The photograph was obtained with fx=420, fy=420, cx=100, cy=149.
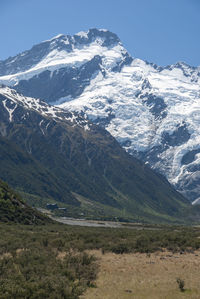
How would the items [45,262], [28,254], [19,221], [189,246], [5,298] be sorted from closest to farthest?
[5,298] < [45,262] < [28,254] < [189,246] < [19,221]

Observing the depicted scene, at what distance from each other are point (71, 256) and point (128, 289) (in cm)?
1102

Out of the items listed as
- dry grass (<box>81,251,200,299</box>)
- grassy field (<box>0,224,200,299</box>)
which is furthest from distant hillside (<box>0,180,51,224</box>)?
dry grass (<box>81,251,200,299</box>)

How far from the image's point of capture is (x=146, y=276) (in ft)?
132

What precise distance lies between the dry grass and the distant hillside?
62.1 meters

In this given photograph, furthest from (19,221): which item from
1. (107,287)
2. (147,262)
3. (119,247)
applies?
(107,287)

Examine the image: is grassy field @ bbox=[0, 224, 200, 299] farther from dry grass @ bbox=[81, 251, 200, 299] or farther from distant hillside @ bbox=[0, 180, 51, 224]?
distant hillside @ bbox=[0, 180, 51, 224]

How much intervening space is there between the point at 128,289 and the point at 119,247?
15.6 metres

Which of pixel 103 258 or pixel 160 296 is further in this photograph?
pixel 103 258

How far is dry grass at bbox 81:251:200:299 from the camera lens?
3506 centimetres

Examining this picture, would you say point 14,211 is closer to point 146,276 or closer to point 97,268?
point 97,268

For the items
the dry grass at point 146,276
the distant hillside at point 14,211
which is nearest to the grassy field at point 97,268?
the dry grass at point 146,276

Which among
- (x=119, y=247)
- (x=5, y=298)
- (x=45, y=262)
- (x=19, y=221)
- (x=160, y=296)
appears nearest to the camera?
(x=5, y=298)

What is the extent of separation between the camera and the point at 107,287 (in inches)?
1447

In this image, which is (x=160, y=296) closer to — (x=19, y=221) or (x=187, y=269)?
(x=187, y=269)
